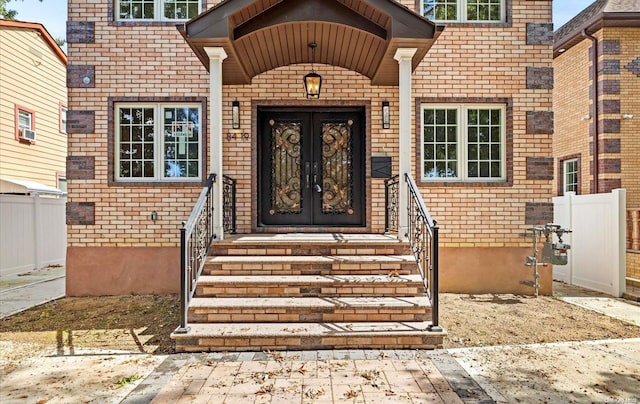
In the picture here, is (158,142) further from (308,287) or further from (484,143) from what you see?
(484,143)

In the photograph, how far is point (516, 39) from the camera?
677 centimetres

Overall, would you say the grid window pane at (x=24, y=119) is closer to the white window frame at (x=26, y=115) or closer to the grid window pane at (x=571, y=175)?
the white window frame at (x=26, y=115)

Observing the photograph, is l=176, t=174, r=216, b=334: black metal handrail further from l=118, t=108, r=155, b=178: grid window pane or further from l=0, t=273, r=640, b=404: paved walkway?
l=118, t=108, r=155, b=178: grid window pane

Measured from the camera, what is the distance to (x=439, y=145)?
270 inches

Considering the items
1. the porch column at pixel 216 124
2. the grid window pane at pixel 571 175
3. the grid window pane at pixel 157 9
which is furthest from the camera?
the grid window pane at pixel 571 175

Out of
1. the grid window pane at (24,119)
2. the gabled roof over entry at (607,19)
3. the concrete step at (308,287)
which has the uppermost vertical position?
the gabled roof over entry at (607,19)

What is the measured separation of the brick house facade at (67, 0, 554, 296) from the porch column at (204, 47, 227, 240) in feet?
3.98

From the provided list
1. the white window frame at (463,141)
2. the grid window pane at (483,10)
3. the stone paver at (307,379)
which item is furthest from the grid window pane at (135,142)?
the grid window pane at (483,10)

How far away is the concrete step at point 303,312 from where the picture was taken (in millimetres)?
4414

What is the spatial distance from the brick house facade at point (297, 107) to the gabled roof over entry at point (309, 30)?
668 mm

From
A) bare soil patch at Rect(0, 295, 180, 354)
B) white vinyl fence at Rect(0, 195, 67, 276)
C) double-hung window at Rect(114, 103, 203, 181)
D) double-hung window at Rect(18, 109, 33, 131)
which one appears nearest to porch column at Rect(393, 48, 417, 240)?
bare soil patch at Rect(0, 295, 180, 354)

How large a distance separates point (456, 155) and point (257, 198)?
11.4ft

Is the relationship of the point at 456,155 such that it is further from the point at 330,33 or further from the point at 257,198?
the point at 257,198

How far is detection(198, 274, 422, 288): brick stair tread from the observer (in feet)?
15.5
